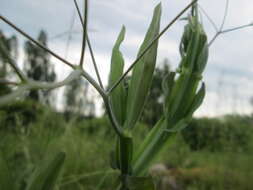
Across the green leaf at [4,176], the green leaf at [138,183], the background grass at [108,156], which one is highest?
the green leaf at [4,176]

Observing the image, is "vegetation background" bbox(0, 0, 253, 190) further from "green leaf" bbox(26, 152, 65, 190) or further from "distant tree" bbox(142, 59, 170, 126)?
"green leaf" bbox(26, 152, 65, 190)

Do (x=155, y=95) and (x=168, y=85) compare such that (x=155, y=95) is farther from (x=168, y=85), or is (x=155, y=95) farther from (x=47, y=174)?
(x=47, y=174)

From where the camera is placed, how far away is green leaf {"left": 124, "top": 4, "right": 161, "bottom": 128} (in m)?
0.44

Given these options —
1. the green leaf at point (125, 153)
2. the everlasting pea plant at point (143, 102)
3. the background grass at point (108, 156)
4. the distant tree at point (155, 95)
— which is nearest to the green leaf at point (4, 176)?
the everlasting pea plant at point (143, 102)

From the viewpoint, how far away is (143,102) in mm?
438

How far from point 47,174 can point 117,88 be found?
0.14 meters

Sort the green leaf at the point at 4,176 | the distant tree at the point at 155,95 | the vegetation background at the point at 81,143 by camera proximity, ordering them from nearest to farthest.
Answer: the green leaf at the point at 4,176
the vegetation background at the point at 81,143
the distant tree at the point at 155,95

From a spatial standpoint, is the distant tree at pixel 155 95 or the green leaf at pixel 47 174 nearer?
the green leaf at pixel 47 174

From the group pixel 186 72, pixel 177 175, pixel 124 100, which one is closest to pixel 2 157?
pixel 124 100

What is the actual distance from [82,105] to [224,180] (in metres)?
1.69

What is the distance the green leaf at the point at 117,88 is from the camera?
1.45 feet

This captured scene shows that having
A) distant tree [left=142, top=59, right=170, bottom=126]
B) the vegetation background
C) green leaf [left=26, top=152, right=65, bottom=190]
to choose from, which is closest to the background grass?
the vegetation background

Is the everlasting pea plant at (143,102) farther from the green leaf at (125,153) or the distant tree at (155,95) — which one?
the distant tree at (155,95)

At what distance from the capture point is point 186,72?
493 mm
